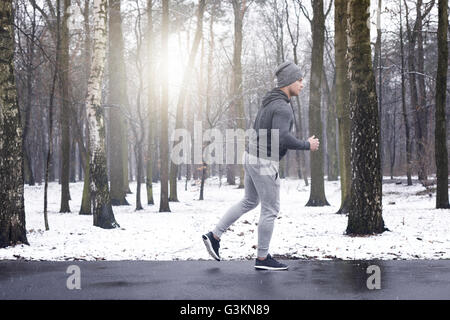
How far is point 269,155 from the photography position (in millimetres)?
5289

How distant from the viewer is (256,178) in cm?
532

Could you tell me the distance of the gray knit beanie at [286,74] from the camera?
18.3 feet

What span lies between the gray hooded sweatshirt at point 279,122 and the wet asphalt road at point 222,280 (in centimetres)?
142

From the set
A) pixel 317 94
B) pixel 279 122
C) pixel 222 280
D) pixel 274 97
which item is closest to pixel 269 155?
pixel 279 122

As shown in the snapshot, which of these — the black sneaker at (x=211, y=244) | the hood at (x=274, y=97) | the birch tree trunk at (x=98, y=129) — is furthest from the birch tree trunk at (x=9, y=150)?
the hood at (x=274, y=97)

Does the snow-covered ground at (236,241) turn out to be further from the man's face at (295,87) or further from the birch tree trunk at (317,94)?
the birch tree trunk at (317,94)

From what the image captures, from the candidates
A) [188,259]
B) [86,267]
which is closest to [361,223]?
[188,259]

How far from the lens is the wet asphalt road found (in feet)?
14.2

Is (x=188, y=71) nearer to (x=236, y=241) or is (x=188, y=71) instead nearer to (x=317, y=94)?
(x=317, y=94)

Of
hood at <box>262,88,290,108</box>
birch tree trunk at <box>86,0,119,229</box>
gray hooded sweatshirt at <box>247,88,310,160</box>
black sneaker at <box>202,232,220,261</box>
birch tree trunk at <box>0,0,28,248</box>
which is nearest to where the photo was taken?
gray hooded sweatshirt at <box>247,88,310,160</box>

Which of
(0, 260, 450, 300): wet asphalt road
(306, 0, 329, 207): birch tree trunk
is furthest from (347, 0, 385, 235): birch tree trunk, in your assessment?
(306, 0, 329, 207): birch tree trunk

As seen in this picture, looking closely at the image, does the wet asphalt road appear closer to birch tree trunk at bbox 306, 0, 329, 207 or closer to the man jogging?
the man jogging

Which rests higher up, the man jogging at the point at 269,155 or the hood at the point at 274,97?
the hood at the point at 274,97
